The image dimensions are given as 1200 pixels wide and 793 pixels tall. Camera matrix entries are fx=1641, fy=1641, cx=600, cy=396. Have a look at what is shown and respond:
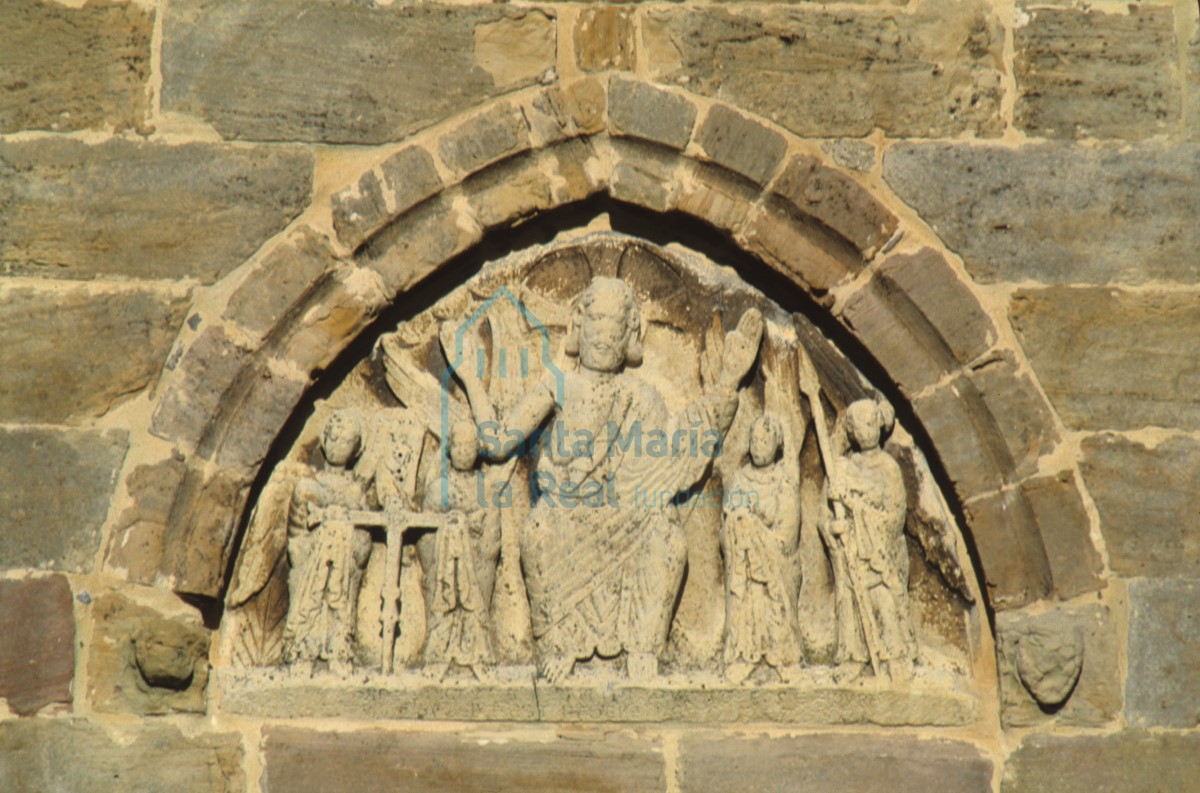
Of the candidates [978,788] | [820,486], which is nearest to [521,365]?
[820,486]

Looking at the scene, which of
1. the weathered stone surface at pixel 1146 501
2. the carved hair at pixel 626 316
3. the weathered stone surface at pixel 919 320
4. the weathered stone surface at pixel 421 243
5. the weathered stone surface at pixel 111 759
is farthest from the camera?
the carved hair at pixel 626 316

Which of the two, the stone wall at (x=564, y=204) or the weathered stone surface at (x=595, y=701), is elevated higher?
the stone wall at (x=564, y=204)

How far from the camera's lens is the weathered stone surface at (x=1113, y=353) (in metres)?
5.55

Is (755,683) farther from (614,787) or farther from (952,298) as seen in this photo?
(952,298)

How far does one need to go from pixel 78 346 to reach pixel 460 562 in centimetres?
149

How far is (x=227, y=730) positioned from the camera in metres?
5.55

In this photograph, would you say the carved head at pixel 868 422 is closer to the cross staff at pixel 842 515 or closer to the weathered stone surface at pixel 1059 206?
the cross staff at pixel 842 515

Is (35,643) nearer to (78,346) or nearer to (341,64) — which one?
(78,346)

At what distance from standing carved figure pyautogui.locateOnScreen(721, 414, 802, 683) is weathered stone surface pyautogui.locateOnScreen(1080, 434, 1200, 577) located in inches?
40.3

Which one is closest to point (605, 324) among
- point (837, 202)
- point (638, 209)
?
point (638, 209)

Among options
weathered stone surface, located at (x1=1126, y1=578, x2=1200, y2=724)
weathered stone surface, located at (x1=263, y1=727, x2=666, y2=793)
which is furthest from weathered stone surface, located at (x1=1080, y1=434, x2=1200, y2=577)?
weathered stone surface, located at (x1=263, y1=727, x2=666, y2=793)

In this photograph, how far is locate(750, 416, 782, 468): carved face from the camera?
573 centimetres

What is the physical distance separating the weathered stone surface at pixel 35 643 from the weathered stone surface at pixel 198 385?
62 cm

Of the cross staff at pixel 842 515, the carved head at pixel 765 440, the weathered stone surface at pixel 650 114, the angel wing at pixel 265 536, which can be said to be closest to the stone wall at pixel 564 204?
A: the weathered stone surface at pixel 650 114
